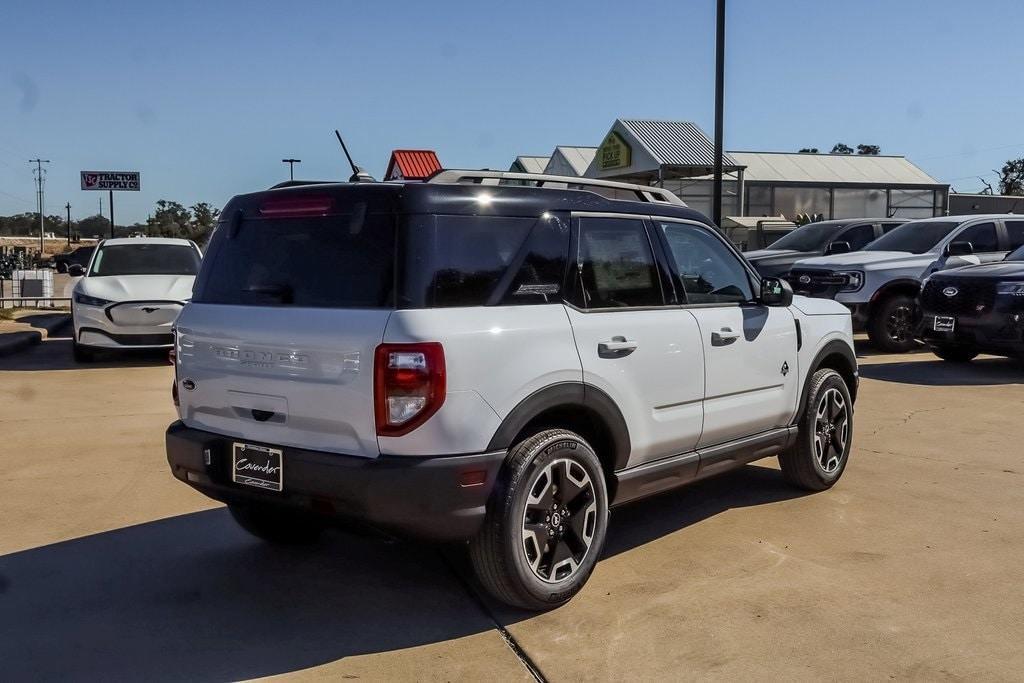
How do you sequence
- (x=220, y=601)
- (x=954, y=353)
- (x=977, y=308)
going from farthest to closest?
(x=954, y=353)
(x=977, y=308)
(x=220, y=601)

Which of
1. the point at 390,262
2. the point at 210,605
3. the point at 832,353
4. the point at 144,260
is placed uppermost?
the point at 144,260

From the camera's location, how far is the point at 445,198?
3869 millimetres

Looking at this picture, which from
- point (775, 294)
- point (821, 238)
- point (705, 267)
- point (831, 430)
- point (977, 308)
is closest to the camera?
point (705, 267)

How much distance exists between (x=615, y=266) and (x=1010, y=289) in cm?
786

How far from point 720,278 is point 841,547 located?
5.05 ft

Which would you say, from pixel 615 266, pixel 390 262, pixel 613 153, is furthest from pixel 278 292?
pixel 613 153

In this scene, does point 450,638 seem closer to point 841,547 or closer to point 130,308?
point 841,547

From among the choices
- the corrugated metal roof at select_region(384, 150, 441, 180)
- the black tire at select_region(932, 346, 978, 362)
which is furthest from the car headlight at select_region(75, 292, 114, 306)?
the black tire at select_region(932, 346, 978, 362)

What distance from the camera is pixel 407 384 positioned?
356 cm

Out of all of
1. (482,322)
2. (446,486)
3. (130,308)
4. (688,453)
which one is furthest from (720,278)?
(130,308)

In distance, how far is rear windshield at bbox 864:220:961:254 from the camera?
44.7ft

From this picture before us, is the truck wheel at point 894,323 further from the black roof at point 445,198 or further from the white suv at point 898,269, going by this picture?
the black roof at point 445,198

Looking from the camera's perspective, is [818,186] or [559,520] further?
[818,186]

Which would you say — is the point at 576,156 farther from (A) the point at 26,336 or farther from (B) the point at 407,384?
(B) the point at 407,384
